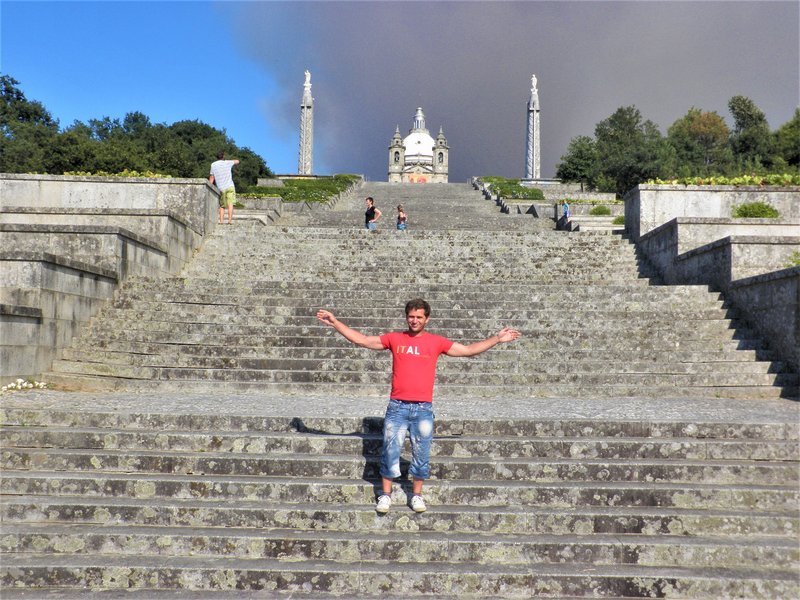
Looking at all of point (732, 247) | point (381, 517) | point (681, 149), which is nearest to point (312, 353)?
point (381, 517)

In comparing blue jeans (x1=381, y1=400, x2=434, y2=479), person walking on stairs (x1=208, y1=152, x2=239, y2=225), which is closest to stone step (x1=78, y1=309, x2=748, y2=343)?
blue jeans (x1=381, y1=400, x2=434, y2=479)

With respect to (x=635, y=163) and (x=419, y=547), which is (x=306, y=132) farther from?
(x=419, y=547)

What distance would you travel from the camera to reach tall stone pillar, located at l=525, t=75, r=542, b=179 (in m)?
65.5

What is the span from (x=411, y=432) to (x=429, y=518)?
69cm

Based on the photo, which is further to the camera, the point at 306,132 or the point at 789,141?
the point at 306,132

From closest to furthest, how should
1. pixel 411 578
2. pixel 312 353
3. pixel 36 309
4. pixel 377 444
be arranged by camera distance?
pixel 411 578 < pixel 377 444 < pixel 36 309 < pixel 312 353

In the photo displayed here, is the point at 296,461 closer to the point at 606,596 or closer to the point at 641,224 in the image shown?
the point at 606,596

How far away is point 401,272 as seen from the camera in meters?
12.2

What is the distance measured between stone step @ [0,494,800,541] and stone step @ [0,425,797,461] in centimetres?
69

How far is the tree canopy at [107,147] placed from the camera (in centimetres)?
2334

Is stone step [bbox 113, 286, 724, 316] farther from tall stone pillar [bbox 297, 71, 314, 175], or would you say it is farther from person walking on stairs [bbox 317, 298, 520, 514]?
tall stone pillar [bbox 297, 71, 314, 175]

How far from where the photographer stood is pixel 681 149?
5488cm

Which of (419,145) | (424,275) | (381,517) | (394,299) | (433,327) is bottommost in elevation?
(381,517)

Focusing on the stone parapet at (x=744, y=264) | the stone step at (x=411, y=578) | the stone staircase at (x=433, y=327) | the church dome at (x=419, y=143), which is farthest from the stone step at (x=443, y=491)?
the church dome at (x=419, y=143)
